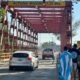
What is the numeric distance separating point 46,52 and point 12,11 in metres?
7.81

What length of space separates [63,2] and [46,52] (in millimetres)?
14496

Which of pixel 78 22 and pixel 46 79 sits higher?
pixel 78 22

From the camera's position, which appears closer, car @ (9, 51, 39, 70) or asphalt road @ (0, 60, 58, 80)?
asphalt road @ (0, 60, 58, 80)

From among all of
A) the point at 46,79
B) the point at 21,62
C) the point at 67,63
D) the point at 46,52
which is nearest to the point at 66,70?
the point at 67,63

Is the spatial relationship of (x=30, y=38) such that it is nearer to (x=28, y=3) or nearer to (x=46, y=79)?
(x=28, y=3)

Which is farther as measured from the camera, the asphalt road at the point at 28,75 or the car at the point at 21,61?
the car at the point at 21,61

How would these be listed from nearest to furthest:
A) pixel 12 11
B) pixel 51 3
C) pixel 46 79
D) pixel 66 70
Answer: pixel 66 70 → pixel 46 79 → pixel 51 3 → pixel 12 11

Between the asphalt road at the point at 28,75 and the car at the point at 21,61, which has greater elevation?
the car at the point at 21,61

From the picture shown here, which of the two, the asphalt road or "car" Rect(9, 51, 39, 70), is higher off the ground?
"car" Rect(9, 51, 39, 70)

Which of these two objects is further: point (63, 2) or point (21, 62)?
point (63, 2)

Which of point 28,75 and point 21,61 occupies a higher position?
point 21,61

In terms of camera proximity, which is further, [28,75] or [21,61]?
[21,61]

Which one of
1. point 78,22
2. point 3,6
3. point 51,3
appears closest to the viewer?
point 51,3

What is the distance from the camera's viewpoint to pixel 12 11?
60188 mm
